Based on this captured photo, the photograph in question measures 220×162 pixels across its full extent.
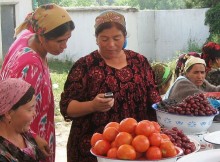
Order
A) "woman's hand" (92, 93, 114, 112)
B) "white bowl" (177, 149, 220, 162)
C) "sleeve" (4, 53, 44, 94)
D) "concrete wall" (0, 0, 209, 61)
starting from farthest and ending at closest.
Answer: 1. "concrete wall" (0, 0, 209, 61)
2. "sleeve" (4, 53, 44, 94)
3. "woman's hand" (92, 93, 114, 112)
4. "white bowl" (177, 149, 220, 162)

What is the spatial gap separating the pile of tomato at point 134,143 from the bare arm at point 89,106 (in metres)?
0.30

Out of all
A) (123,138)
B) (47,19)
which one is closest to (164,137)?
(123,138)

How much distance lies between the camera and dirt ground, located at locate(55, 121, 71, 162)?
206 inches

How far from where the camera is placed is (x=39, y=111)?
2.43 metres

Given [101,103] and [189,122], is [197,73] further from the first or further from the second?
[101,103]

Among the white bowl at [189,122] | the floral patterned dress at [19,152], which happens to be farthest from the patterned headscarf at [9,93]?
the white bowl at [189,122]

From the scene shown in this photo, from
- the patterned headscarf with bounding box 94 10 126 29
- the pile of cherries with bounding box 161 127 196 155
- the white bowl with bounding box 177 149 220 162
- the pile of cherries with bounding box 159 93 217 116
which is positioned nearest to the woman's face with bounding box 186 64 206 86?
the pile of cherries with bounding box 159 93 217 116

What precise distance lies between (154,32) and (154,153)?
14.0 m

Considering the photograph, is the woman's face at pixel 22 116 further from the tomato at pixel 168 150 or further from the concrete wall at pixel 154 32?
the concrete wall at pixel 154 32

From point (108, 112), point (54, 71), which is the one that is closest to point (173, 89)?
point (108, 112)

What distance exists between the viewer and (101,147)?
182 centimetres

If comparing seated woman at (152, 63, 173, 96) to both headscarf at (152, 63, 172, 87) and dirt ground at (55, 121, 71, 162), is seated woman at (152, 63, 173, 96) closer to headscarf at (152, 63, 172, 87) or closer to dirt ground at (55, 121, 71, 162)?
headscarf at (152, 63, 172, 87)

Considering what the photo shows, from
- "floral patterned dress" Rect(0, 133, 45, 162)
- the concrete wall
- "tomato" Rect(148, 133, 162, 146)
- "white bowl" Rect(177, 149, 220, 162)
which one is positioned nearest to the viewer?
"white bowl" Rect(177, 149, 220, 162)

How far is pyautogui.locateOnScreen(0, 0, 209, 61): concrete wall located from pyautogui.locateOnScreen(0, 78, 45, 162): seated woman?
11413 mm
